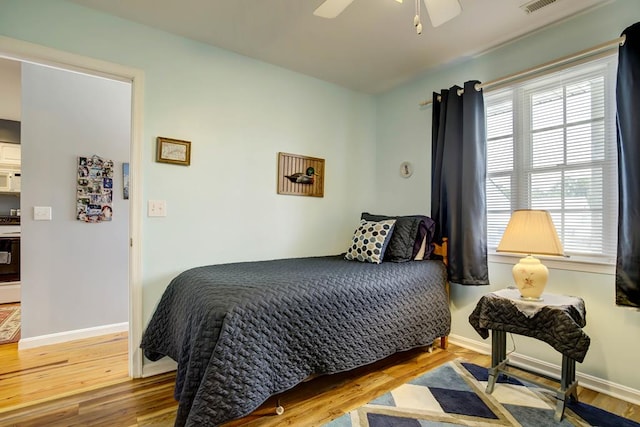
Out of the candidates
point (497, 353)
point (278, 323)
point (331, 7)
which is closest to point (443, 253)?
point (497, 353)

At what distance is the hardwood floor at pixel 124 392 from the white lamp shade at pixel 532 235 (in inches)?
38.2

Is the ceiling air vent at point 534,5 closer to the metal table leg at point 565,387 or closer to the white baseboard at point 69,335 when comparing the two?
the metal table leg at point 565,387

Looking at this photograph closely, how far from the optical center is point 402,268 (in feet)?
7.95

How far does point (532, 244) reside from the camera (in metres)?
1.87

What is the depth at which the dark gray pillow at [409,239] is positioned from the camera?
2.67 m

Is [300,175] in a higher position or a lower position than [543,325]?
higher

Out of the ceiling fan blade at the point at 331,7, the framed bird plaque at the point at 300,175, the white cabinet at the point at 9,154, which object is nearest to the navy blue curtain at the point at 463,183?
the framed bird plaque at the point at 300,175

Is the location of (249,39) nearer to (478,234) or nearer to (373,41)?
(373,41)

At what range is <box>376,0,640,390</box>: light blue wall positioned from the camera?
1978 millimetres

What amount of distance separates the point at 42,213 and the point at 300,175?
2.30 metres

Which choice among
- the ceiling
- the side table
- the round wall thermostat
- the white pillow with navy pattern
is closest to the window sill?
the side table

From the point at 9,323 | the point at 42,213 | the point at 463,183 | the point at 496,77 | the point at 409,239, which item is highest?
the point at 496,77

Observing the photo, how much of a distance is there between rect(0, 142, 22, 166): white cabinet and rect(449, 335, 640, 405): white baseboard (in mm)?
6388

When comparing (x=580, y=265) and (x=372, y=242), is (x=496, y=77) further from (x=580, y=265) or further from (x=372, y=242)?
(x=372, y=242)
